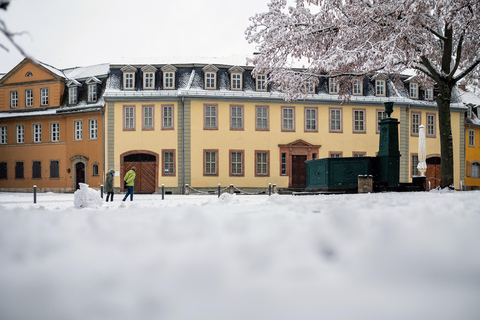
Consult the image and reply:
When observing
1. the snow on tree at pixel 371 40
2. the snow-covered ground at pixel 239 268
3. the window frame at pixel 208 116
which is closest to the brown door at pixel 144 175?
the window frame at pixel 208 116

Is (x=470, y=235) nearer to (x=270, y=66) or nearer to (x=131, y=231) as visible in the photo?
(x=131, y=231)

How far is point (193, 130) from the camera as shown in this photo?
80.5 feet

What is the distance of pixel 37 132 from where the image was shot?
2809cm

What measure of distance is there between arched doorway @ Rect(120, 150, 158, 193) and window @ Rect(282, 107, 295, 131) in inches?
324

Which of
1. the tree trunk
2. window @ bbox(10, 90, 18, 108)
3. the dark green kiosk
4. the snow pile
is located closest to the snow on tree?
the tree trunk

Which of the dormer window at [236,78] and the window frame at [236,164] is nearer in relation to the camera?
the window frame at [236,164]

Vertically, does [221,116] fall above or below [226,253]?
above

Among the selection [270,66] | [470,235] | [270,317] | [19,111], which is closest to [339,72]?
[270,66]

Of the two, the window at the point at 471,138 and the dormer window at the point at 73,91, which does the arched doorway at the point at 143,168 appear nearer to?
the dormer window at the point at 73,91

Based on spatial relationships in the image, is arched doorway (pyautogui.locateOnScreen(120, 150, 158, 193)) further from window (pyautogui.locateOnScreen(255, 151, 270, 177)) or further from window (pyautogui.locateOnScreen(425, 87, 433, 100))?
window (pyautogui.locateOnScreen(425, 87, 433, 100))

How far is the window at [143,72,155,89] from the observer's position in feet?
82.4

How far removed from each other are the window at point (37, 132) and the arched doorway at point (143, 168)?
7592 millimetres

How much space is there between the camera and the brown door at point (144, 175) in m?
24.5

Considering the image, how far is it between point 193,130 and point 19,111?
1303 cm
